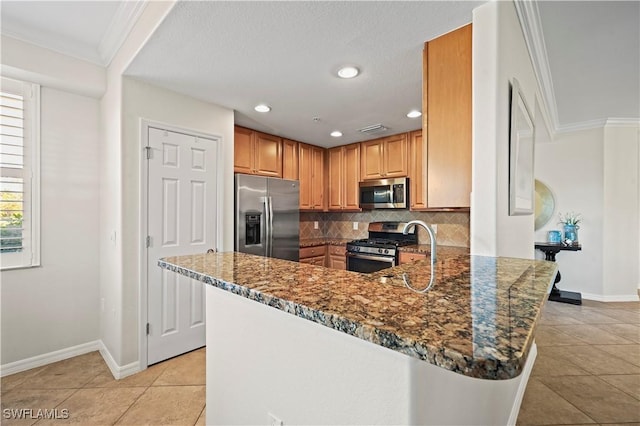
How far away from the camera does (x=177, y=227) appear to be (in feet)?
8.70

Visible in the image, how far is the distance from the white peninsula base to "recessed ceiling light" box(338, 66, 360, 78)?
176cm

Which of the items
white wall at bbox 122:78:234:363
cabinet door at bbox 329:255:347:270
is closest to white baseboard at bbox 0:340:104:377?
white wall at bbox 122:78:234:363

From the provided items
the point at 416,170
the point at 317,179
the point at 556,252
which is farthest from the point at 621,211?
the point at 317,179

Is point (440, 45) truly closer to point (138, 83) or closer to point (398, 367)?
point (398, 367)

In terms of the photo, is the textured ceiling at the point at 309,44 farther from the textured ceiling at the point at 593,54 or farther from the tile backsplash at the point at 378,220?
the tile backsplash at the point at 378,220

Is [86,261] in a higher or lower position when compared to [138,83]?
lower

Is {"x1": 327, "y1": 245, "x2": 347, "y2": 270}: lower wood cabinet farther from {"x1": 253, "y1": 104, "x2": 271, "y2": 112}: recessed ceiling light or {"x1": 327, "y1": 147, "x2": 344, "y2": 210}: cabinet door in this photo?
{"x1": 253, "y1": 104, "x2": 271, "y2": 112}: recessed ceiling light

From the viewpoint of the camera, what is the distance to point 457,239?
3846 millimetres

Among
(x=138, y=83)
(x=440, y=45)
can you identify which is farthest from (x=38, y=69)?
(x=440, y=45)

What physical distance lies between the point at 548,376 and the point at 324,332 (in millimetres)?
2432

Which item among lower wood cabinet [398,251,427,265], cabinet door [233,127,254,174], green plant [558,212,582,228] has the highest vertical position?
cabinet door [233,127,254,174]

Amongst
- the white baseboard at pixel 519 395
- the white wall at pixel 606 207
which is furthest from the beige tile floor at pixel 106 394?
the white wall at pixel 606 207

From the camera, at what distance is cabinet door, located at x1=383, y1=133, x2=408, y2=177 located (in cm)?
388

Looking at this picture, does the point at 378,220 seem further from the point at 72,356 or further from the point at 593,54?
the point at 72,356
